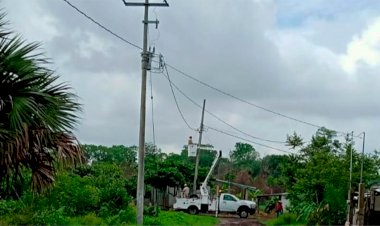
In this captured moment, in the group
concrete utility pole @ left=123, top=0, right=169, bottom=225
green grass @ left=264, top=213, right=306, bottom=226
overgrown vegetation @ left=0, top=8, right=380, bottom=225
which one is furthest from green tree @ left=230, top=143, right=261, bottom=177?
concrete utility pole @ left=123, top=0, right=169, bottom=225

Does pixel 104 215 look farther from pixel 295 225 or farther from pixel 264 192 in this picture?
pixel 264 192

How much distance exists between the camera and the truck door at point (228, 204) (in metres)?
39.6

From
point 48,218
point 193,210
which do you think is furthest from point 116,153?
point 48,218

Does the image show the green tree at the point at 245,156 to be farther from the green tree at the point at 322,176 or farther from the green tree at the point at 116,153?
the green tree at the point at 322,176

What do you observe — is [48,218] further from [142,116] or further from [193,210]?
[193,210]

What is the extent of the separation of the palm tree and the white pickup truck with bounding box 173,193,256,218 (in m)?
28.5

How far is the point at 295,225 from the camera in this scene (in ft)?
94.9

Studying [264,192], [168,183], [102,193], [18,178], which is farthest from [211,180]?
[18,178]

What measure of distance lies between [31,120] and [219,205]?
101 feet

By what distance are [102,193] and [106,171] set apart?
5.24 m

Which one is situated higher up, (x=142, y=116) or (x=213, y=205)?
(x=142, y=116)

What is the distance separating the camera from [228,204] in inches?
1563

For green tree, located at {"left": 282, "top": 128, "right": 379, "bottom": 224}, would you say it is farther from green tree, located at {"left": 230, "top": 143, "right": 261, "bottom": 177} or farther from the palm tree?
green tree, located at {"left": 230, "top": 143, "right": 261, "bottom": 177}

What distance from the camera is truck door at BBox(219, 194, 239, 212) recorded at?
130 ft
